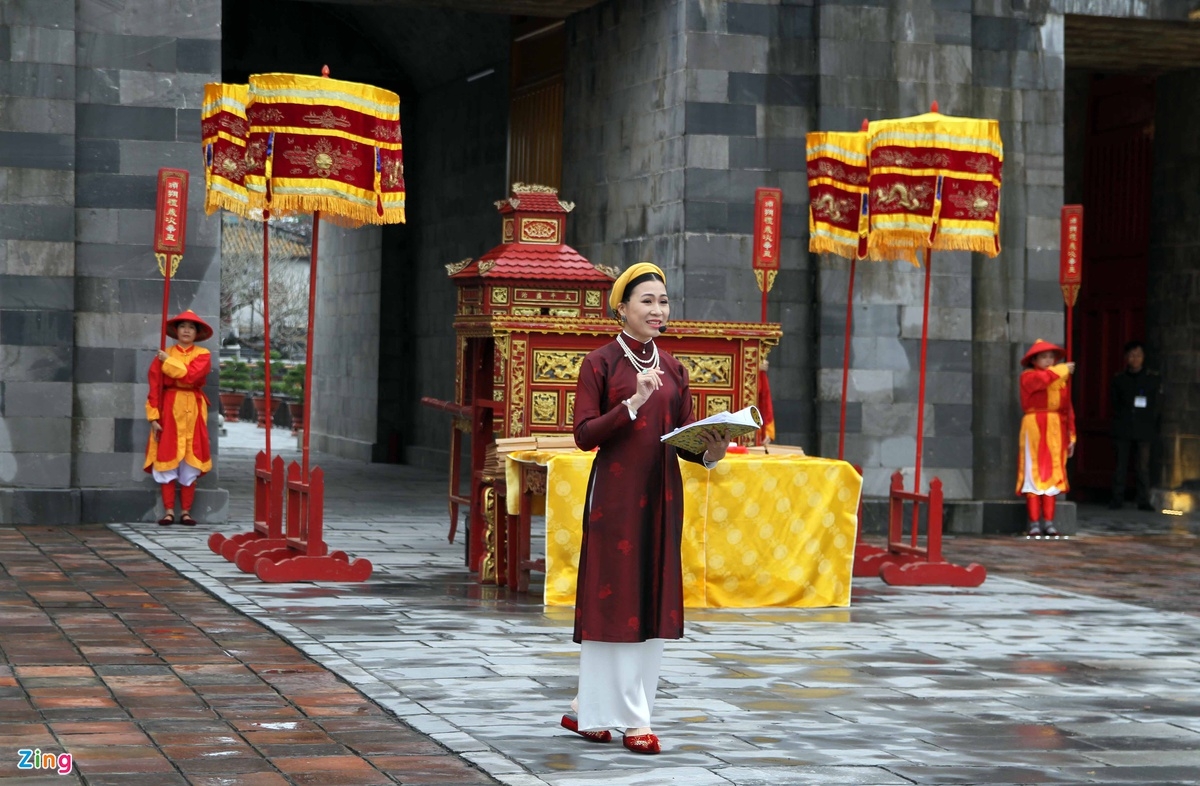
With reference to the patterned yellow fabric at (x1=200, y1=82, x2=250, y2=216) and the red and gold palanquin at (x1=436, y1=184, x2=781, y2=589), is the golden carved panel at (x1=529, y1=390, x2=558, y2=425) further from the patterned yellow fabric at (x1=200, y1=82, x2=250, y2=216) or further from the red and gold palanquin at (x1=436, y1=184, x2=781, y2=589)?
the patterned yellow fabric at (x1=200, y1=82, x2=250, y2=216)

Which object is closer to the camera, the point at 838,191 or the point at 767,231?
the point at 838,191

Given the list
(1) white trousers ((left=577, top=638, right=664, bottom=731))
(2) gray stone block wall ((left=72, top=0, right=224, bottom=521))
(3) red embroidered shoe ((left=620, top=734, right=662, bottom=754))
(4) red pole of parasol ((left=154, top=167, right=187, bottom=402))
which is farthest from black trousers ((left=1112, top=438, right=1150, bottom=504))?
(3) red embroidered shoe ((left=620, top=734, right=662, bottom=754))

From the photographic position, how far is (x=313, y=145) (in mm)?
10727

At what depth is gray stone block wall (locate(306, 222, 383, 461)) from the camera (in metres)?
24.1

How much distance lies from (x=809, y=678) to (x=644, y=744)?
177 cm

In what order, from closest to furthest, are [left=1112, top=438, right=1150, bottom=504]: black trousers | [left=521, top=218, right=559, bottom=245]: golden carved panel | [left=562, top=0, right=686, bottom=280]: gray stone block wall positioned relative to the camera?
1. [left=521, top=218, right=559, bottom=245]: golden carved panel
2. [left=562, top=0, right=686, bottom=280]: gray stone block wall
3. [left=1112, top=438, right=1150, bottom=504]: black trousers

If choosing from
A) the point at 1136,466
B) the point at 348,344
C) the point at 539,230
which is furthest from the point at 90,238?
the point at 348,344

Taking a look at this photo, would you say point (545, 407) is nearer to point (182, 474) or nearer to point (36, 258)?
point (182, 474)

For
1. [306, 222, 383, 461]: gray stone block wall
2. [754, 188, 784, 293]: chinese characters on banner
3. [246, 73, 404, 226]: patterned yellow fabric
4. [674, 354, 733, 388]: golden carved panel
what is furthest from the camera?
[306, 222, 383, 461]: gray stone block wall

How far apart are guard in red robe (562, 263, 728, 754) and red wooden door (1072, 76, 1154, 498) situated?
45.5ft

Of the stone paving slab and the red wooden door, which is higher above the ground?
the red wooden door

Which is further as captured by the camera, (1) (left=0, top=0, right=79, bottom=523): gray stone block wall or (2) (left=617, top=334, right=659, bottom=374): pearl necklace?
(1) (left=0, top=0, right=79, bottom=523): gray stone block wall

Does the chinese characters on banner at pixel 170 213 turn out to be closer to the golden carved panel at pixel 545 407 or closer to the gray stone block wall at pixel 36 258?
the gray stone block wall at pixel 36 258

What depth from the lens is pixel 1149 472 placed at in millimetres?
18781
